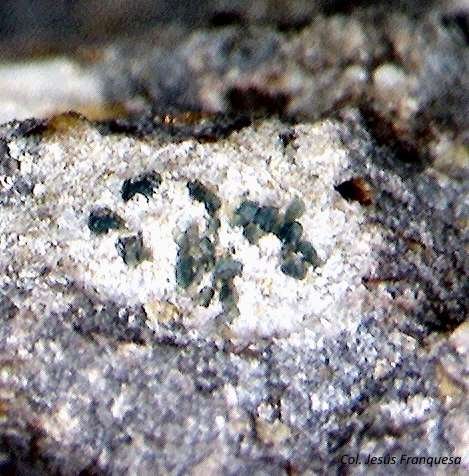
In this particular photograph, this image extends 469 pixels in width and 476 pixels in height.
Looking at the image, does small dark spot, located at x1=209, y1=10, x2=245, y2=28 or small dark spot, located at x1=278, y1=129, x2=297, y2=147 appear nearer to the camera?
small dark spot, located at x1=278, y1=129, x2=297, y2=147

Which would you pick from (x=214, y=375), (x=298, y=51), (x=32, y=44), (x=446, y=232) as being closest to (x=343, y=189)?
(x=446, y=232)

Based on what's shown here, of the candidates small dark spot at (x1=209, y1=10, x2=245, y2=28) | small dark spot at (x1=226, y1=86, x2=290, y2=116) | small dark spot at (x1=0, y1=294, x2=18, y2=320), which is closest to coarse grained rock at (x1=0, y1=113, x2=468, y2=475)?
small dark spot at (x1=0, y1=294, x2=18, y2=320)

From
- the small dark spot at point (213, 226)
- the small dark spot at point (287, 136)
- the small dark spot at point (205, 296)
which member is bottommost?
the small dark spot at point (205, 296)

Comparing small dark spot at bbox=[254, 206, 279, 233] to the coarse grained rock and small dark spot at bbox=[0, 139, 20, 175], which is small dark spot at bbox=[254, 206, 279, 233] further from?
small dark spot at bbox=[0, 139, 20, 175]

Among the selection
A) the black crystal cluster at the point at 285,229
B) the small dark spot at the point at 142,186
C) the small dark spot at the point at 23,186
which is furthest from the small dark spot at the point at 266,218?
the small dark spot at the point at 23,186

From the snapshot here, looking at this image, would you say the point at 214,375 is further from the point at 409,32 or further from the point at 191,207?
the point at 409,32

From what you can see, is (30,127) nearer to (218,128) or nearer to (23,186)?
(23,186)

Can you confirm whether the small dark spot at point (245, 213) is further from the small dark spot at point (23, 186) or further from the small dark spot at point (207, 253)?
the small dark spot at point (23, 186)
